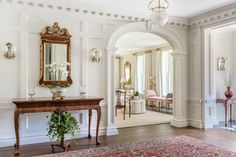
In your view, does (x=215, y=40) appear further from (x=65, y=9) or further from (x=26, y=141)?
(x=26, y=141)

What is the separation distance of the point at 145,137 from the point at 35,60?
286cm

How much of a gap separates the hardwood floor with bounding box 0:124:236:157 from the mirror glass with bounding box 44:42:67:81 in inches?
53.9

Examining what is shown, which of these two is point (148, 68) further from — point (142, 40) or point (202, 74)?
point (202, 74)

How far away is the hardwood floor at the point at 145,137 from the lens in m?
4.31

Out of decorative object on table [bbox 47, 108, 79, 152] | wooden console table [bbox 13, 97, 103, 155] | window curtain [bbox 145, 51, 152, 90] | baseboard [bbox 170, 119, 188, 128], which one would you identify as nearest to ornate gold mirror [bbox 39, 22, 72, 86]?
wooden console table [bbox 13, 97, 103, 155]

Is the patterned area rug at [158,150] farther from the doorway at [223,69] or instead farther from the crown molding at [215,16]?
the crown molding at [215,16]

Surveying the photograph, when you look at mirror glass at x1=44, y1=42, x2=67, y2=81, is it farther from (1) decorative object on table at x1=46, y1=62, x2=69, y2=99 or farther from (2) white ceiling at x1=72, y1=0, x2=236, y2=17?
(2) white ceiling at x1=72, y1=0, x2=236, y2=17

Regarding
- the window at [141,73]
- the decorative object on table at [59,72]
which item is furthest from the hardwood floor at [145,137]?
the window at [141,73]

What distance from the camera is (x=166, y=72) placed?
34.3ft

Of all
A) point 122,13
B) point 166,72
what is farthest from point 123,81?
point 122,13

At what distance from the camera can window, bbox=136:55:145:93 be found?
12.3m

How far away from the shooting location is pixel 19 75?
4719 millimetres

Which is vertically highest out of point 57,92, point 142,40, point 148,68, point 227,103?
point 142,40

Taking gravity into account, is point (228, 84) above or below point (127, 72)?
below
